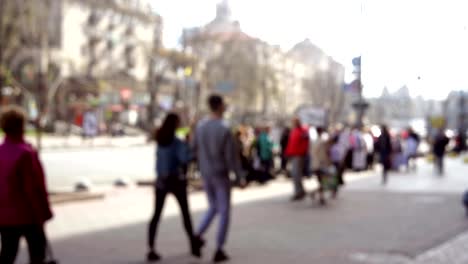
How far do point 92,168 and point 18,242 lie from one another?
17.7m

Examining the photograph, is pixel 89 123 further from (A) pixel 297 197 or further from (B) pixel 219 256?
(B) pixel 219 256

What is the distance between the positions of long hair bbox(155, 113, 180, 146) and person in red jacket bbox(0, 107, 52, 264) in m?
2.39

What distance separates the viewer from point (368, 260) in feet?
25.8

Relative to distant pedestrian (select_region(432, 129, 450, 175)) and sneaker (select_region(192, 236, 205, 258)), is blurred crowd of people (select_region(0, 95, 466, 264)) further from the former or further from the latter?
distant pedestrian (select_region(432, 129, 450, 175))

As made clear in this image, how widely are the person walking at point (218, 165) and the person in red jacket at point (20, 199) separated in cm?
255

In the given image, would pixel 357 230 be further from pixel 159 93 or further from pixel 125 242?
pixel 159 93

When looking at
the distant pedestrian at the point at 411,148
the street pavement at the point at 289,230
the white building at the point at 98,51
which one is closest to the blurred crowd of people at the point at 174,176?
the street pavement at the point at 289,230

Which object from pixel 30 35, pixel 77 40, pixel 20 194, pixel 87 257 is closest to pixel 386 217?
pixel 87 257

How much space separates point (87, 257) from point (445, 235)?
4796 mm

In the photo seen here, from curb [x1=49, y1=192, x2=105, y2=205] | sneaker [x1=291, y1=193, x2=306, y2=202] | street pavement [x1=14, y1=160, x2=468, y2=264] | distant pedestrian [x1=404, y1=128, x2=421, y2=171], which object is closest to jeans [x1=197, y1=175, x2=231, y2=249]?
street pavement [x1=14, y1=160, x2=468, y2=264]

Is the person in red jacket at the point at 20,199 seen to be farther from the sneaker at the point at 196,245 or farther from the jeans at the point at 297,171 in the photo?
the jeans at the point at 297,171

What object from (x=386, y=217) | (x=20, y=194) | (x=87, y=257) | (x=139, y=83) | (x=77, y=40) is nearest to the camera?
(x=20, y=194)

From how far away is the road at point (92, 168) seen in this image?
18895 millimetres

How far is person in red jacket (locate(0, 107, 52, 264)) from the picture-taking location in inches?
206
